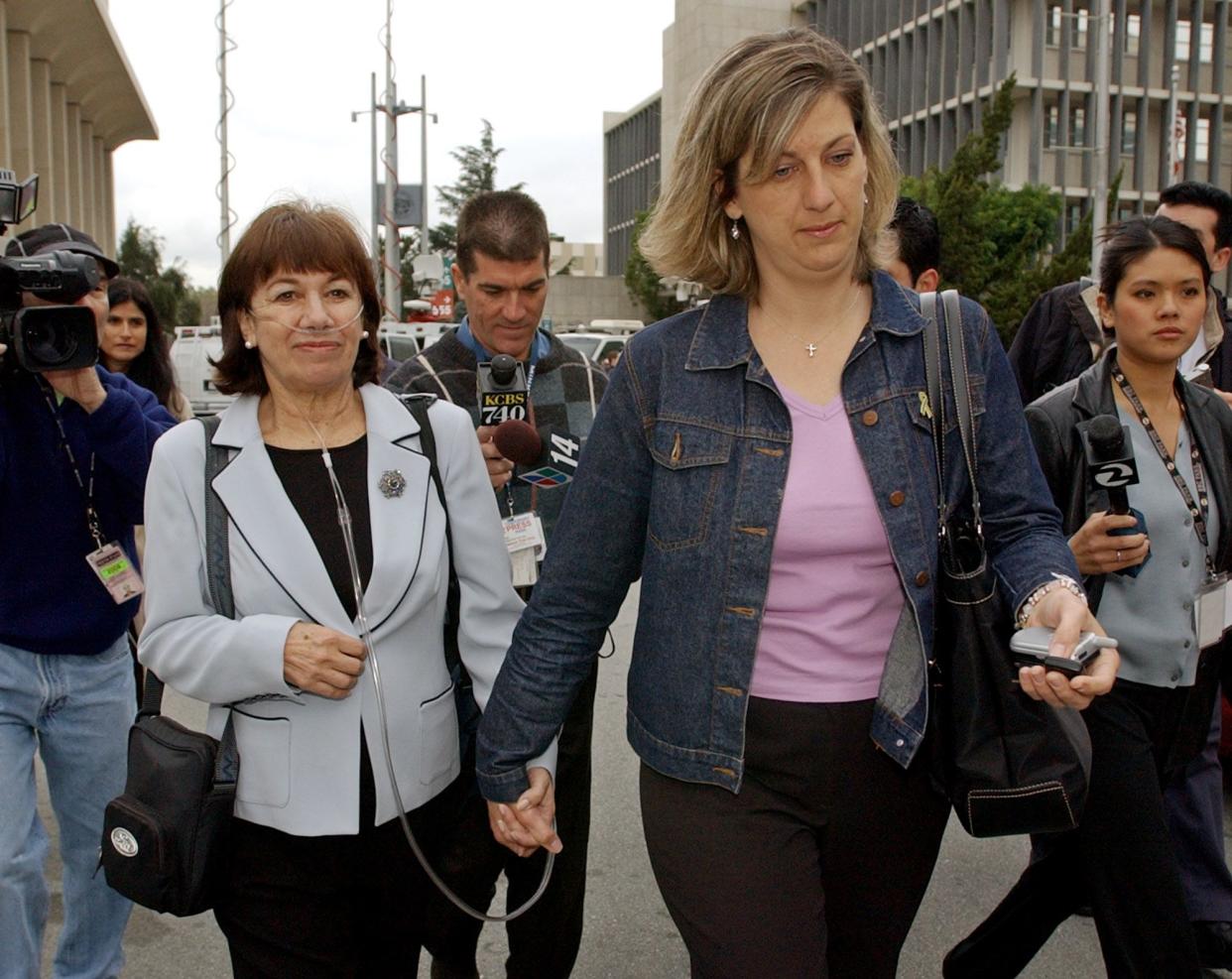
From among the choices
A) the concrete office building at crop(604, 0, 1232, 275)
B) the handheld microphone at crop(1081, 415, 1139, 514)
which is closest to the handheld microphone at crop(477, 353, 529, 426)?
the handheld microphone at crop(1081, 415, 1139, 514)

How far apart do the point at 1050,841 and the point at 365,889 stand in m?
1.95

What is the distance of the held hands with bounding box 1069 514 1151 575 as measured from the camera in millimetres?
3174

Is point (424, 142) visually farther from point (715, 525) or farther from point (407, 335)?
point (715, 525)

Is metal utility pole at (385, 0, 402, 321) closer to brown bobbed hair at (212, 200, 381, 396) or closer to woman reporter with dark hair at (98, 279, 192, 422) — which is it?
woman reporter with dark hair at (98, 279, 192, 422)

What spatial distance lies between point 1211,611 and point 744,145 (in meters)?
1.97

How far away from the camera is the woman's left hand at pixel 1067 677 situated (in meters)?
2.07

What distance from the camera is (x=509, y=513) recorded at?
147 inches

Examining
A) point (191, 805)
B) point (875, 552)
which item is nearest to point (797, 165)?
point (875, 552)

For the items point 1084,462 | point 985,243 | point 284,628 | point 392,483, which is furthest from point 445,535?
point 985,243

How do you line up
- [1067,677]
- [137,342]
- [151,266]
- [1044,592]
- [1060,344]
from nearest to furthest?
[1067,677] < [1044,592] < [1060,344] < [137,342] < [151,266]

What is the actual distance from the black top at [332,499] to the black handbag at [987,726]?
46.0 inches

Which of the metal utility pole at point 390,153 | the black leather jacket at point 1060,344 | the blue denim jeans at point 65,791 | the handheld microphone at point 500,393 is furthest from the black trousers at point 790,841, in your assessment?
the metal utility pole at point 390,153

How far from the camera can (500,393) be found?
3.49 meters

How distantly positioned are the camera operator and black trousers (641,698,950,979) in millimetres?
1817
